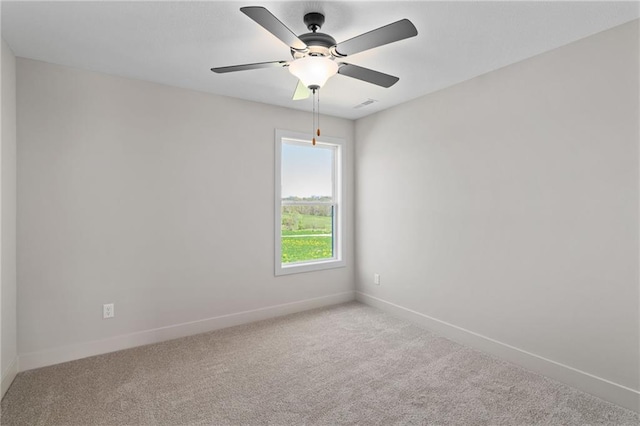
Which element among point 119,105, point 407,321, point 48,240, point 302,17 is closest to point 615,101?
point 302,17

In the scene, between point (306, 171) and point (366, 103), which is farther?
point (306, 171)

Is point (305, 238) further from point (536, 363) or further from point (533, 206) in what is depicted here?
point (536, 363)

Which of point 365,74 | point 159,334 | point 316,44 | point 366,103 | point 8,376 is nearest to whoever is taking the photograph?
point 316,44

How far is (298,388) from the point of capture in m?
2.41

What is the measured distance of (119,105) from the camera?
9.90 feet

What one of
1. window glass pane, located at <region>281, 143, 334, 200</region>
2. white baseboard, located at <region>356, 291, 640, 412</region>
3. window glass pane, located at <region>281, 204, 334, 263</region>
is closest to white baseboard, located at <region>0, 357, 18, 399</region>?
window glass pane, located at <region>281, 204, 334, 263</region>

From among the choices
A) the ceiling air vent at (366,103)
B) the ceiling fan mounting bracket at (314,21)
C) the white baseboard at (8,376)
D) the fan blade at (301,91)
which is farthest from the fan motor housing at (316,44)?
the white baseboard at (8,376)

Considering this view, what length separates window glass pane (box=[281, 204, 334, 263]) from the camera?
4.13m

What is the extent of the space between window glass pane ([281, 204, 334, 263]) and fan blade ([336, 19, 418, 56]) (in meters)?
2.42

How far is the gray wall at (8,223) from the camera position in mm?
2334

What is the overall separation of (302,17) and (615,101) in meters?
2.13

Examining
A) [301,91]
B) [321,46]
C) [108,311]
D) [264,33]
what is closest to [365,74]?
[321,46]

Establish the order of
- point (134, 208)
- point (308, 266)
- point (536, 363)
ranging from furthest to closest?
point (308, 266) < point (134, 208) < point (536, 363)

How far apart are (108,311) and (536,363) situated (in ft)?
11.9
